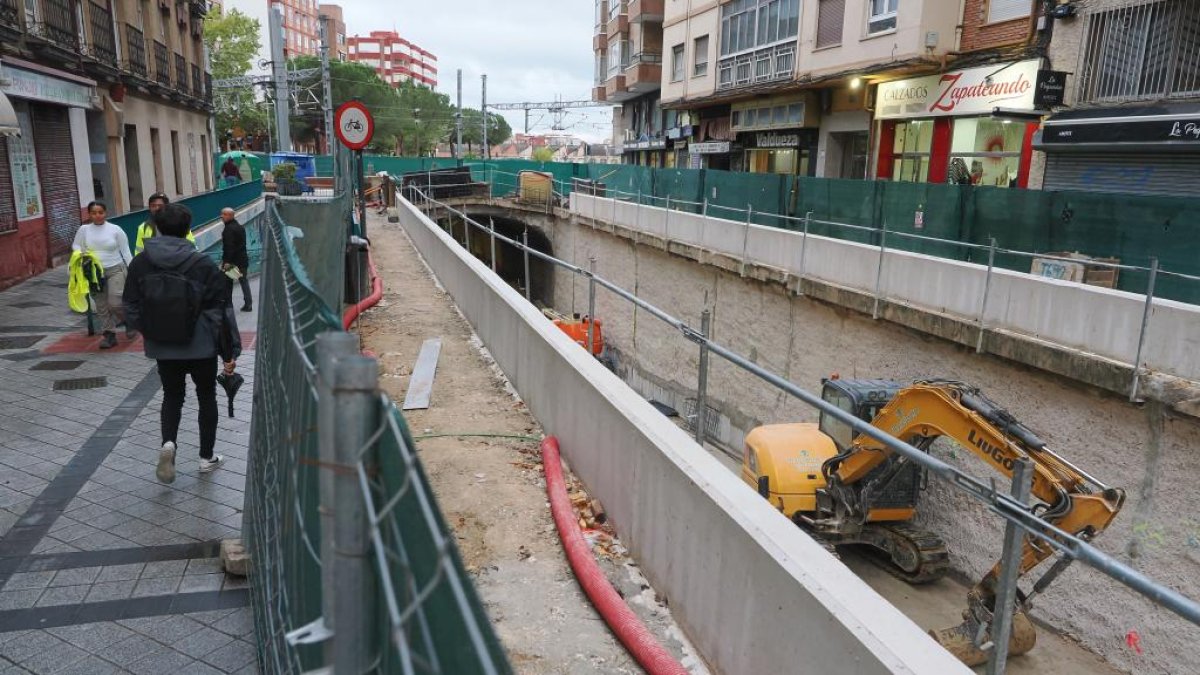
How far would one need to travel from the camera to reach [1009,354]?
10.4 metres

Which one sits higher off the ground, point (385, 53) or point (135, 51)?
point (385, 53)

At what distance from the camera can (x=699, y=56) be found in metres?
33.9

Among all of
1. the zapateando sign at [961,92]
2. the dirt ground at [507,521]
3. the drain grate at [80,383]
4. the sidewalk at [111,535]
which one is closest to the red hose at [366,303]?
the dirt ground at [507,521]

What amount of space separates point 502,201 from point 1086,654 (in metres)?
29.5

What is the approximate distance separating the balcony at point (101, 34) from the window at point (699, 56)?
69.2 ft

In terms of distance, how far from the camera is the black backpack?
542 cm

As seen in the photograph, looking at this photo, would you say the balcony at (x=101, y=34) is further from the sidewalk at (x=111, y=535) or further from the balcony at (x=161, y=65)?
the sidewalk at (x=111, y=535)

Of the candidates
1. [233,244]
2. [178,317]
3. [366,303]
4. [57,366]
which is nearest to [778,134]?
[366,303]

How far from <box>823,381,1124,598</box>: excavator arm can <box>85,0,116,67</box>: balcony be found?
→ 64.1ft

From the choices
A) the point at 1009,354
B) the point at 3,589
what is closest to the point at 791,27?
the point at 1009,354

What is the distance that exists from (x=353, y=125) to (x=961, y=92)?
14497mm

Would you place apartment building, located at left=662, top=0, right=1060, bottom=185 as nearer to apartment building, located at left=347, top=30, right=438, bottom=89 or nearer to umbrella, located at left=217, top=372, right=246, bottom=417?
umbrella, located at left=217, top=372, right=246, bottom=417

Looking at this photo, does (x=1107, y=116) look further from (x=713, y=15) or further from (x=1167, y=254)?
(x=713, y=15)

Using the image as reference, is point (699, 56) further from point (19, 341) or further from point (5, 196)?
point (19, 341)
